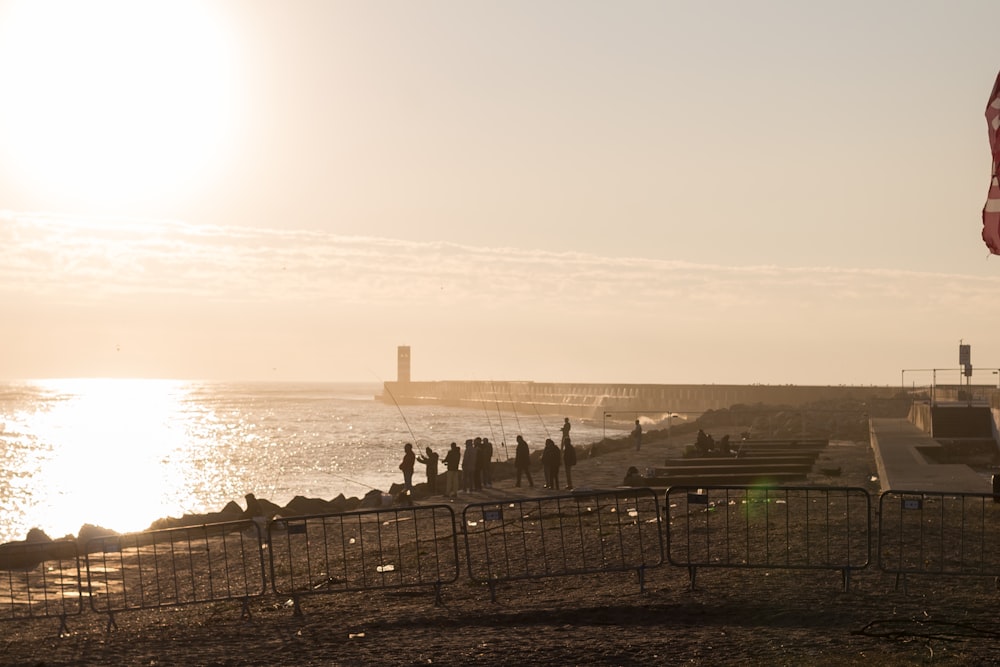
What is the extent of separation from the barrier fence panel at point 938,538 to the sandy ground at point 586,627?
15.7 inches

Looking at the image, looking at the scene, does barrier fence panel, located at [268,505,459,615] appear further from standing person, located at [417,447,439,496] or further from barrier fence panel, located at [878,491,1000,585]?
standing person, located at [417,447,439,496]

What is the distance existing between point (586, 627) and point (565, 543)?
5.64 metres

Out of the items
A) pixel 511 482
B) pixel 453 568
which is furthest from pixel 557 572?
pixel 511 482

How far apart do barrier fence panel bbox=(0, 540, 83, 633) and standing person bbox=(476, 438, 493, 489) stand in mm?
11167

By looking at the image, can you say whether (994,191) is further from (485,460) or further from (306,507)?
(306,507)

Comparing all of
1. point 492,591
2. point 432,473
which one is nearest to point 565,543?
point 492,591

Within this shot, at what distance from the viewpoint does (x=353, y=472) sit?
52.7m

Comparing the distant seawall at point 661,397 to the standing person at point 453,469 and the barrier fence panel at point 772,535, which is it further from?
the barrier fence panel at point 772,535

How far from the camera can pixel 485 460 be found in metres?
29.7

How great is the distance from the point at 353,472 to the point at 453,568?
37836 mm

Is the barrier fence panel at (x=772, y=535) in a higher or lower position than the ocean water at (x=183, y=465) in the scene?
higher

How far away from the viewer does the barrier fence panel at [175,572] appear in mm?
13641

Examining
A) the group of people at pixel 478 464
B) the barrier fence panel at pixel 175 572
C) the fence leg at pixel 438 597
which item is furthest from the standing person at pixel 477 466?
the fence leg at pixel 438 597

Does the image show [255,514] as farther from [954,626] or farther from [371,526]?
[954,626]
